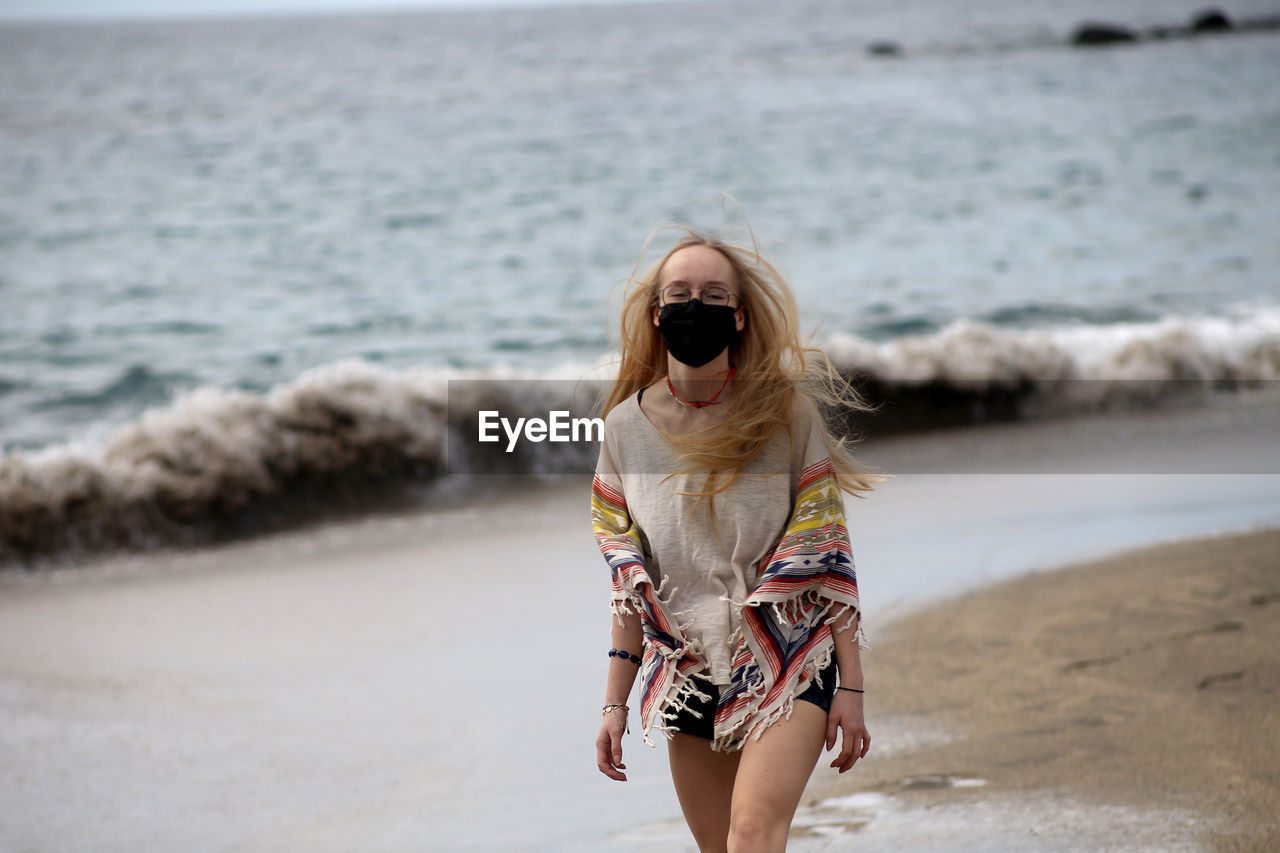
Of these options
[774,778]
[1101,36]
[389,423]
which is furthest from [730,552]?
[1101,36]

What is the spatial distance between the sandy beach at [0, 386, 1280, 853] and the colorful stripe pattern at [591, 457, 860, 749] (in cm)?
125

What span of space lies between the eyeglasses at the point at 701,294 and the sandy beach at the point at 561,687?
1.73 m

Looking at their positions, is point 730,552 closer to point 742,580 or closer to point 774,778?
point 742,580

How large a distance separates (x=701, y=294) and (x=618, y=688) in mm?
829

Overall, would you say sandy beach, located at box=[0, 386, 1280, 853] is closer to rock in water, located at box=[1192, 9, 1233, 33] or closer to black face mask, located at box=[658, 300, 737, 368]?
black face mask, located at box=[658, 300, 737, 368]

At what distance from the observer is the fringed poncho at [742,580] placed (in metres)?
2.23

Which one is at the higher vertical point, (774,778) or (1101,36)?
(1101,36)

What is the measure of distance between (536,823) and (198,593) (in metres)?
3.00

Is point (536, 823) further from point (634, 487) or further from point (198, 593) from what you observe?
point (198, 593)

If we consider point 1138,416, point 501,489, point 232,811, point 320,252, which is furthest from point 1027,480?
point 320,252

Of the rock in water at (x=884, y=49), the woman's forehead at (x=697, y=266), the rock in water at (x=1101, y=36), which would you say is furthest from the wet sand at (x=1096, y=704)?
the rock in water at (x=1101, y=36)

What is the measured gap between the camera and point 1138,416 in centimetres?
888

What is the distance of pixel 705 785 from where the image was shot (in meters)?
2.40

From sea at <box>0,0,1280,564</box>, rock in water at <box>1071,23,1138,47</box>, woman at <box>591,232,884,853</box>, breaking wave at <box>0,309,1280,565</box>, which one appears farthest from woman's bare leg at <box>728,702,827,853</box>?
rock in water at <box>1071,23,1138,47</box>
